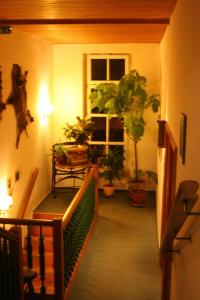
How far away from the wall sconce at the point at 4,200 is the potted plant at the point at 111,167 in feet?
7.82

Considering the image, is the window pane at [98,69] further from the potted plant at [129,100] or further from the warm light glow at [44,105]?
the warm light glow at [44,105]

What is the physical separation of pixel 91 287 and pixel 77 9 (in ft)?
9.08

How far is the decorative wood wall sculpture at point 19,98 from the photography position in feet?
15.8

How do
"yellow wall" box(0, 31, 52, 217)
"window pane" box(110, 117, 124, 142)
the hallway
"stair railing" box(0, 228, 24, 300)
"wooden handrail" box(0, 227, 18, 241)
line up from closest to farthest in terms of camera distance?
"wooden handrail" box(0, 227, 18, 241) < "stair railing" box(0, 228, 24, 300) < the hallway < "yellow wall" box(0, 31, 52, 217) < "window pane" box(110, 117, 124, 142)

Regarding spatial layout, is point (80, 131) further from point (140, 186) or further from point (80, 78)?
point (140, 186)

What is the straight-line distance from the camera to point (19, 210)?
5086 mm

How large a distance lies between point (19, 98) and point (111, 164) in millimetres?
2250

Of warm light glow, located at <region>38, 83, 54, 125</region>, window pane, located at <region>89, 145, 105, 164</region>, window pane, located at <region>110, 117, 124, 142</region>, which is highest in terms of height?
warm light glow, located at <region>38, 83, 54, 125</region>

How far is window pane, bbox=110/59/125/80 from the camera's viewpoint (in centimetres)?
678

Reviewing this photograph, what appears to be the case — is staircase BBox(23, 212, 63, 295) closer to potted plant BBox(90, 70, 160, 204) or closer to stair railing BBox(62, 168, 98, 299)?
stair railing BBox(62, 168, 98, 299)

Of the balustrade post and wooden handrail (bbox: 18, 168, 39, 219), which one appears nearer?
the balustrade post

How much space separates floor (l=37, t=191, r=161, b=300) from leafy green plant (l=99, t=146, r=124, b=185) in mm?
468

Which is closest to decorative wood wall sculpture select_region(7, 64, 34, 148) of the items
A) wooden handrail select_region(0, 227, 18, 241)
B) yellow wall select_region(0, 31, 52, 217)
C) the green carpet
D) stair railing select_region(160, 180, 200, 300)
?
yellow wall select_region(0, 31, 52, 217)

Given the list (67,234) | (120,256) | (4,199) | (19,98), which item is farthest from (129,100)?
(67,234)
